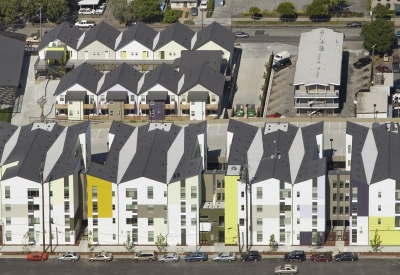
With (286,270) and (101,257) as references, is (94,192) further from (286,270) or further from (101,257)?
(286,270)

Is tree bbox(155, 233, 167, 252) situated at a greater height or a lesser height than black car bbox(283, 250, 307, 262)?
greater

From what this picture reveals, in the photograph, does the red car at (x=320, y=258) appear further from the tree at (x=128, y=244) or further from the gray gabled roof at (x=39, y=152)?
the gray gabled roof at (x=39, y=152)

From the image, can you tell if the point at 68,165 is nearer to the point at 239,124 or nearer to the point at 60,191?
the point at 60,191

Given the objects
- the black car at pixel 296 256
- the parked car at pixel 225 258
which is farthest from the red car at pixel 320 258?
the parked car at pixel 225 258

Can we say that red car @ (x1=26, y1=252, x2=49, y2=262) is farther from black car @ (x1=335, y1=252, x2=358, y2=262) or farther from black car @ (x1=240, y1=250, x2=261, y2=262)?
black car @ (x1=335, y1=252, x2=358, y2=262)

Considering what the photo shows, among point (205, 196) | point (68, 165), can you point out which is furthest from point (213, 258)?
point (68, 165)

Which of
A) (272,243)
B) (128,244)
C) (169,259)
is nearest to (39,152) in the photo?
(128,244)

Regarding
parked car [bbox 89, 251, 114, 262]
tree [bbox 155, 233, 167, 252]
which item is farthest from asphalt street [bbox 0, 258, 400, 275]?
tree [bbox 155, 233, 167, 252]
